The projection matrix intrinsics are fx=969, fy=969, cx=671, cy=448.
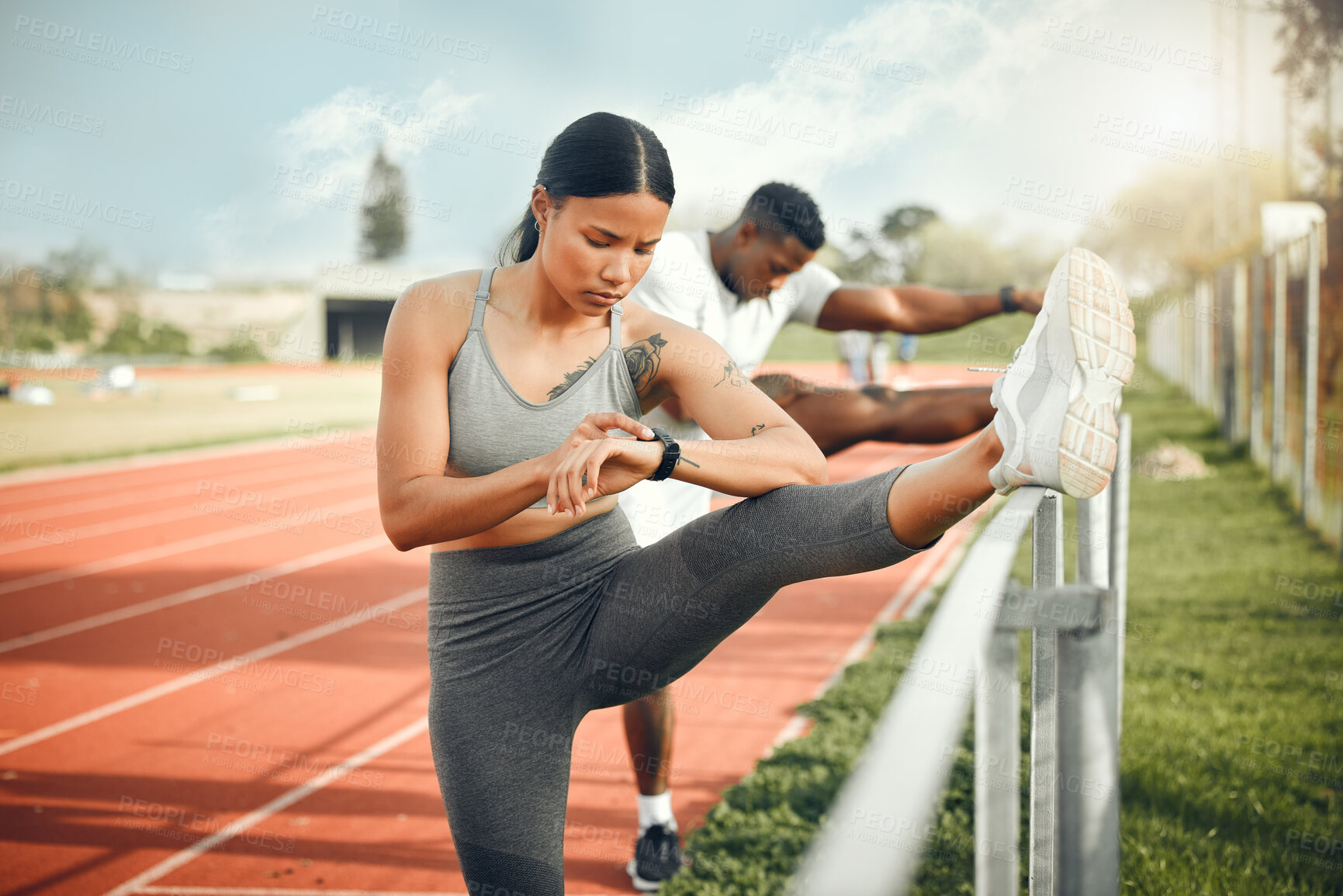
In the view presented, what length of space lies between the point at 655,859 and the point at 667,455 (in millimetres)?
1854

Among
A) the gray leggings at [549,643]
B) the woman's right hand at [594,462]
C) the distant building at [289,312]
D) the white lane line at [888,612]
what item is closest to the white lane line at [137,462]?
the white lane line at [888,612]

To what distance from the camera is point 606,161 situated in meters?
1.67

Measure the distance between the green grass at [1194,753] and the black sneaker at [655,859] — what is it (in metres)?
0.08

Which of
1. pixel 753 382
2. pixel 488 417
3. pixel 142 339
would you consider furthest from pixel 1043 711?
pixel 142 339

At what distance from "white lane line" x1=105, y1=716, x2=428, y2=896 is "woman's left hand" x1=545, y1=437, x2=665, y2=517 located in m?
2.24

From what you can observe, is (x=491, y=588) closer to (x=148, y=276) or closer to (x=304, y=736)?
(x=304, y=736)

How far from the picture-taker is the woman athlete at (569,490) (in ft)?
5.05

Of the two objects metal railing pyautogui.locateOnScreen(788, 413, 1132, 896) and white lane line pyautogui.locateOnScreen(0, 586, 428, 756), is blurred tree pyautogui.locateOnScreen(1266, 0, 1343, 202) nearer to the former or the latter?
white lane line pyautogui.locateOnScreen(0, 586, 428, 756)

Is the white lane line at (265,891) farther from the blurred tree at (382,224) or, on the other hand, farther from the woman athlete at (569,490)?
the blurred tree at (382,224)

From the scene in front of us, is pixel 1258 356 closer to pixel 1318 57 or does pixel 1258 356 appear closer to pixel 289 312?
pixel 1318 57

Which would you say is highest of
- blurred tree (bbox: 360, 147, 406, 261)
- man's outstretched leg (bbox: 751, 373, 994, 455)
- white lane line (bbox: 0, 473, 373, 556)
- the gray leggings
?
blurred tree (bbox: 360, 147, 406, 261)

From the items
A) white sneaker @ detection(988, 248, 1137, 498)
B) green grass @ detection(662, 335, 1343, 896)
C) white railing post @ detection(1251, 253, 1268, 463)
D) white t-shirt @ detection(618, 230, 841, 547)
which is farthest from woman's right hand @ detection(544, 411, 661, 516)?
white railing post @ detection(1251, 253, 1268, 463)

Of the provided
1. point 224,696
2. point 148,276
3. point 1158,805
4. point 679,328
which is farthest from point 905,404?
point 148,276

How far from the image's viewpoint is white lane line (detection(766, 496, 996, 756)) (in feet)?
14.0
